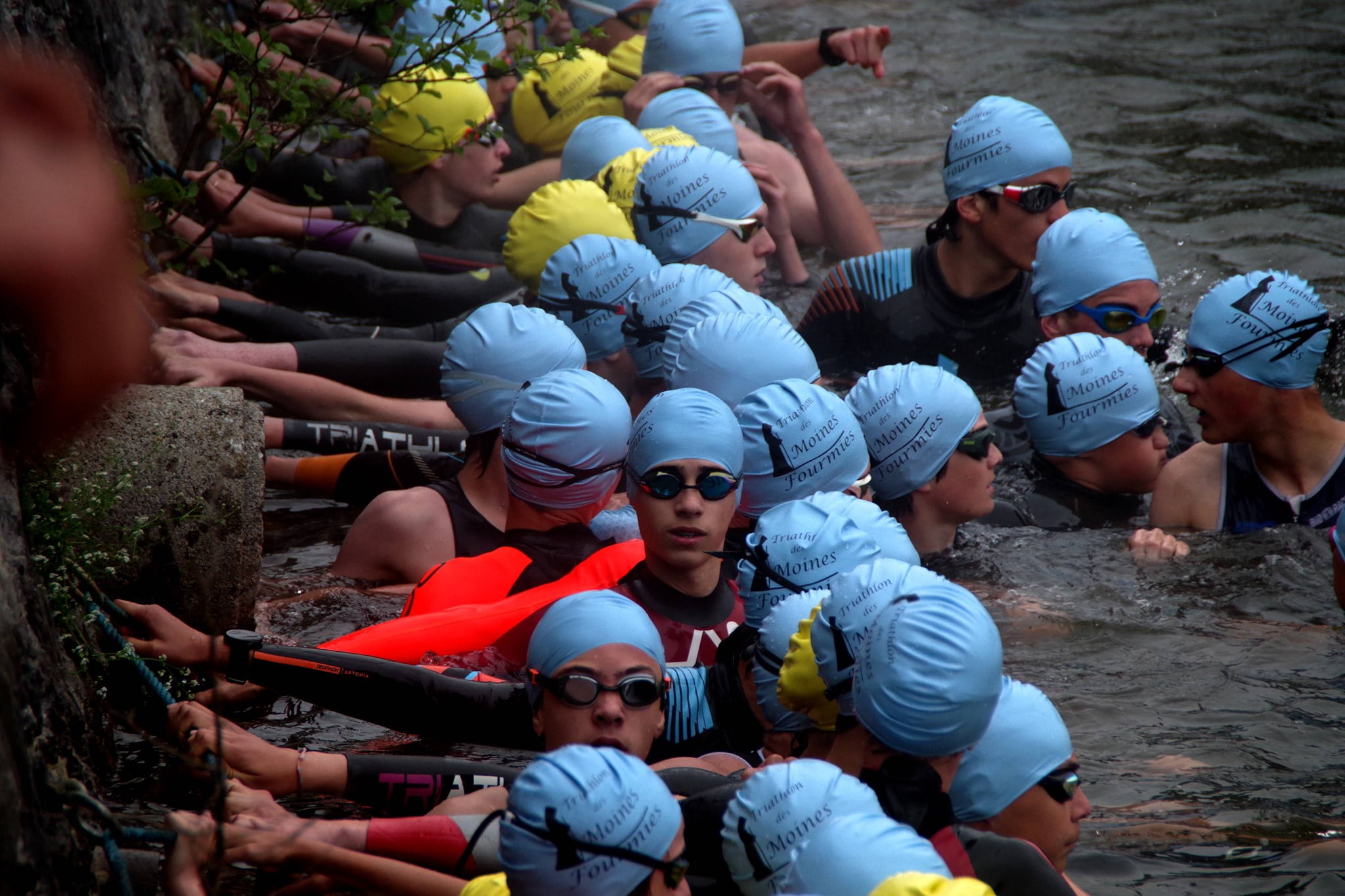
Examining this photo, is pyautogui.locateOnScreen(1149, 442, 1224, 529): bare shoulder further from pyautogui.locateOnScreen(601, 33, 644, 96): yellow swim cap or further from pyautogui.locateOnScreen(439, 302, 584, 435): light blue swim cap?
pyautogui.locateOnScreen(601, 33, 644, 96): yellow swim cap

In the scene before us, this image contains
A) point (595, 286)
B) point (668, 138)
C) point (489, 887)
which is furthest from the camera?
point (668, 138)

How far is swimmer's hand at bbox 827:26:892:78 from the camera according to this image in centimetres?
876

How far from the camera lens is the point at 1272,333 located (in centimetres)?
565

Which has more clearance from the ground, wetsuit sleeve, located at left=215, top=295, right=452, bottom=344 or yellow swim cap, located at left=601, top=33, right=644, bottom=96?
yellow swim cap, located at left=601, top=33, right=644, bottom=96

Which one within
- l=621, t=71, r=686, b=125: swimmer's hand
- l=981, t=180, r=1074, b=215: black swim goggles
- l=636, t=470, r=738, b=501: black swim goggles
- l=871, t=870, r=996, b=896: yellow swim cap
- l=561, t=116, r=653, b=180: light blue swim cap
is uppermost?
l=621, t=71, r=686, b=125: swimmer's hand

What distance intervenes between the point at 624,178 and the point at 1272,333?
3562mm

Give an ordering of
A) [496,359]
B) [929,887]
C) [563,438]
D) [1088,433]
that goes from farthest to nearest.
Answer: [1088,433] → [496,359] → [563,438] → [929,887]

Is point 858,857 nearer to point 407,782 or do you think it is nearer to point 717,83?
point 407,782

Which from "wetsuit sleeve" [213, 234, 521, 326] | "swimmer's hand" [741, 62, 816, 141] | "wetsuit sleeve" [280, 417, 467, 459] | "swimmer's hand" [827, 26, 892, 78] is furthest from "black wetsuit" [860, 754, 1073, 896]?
"swimmer's hand" [827, 26, 892, 78]

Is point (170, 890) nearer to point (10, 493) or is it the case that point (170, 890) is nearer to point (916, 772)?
point (10, 493)

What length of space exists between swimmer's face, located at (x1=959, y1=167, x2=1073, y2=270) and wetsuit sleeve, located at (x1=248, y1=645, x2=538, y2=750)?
4250mm

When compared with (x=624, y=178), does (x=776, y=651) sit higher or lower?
lower

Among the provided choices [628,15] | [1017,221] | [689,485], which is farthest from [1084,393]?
[628,15]

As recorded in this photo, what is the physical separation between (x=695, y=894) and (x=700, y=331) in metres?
2.84
